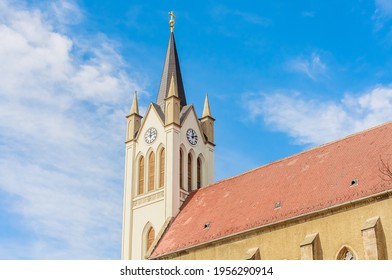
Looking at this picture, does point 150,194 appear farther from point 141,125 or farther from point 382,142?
point 382,142

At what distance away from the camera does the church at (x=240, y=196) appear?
85.3 feet

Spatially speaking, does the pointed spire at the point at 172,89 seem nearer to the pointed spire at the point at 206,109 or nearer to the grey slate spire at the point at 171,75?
the grey slate spire at the point at 171,75

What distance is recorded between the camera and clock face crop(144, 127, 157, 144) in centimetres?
4075

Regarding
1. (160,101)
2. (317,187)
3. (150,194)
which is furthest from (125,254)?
(317,187)

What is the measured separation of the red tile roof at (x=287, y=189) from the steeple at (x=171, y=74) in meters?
8.31

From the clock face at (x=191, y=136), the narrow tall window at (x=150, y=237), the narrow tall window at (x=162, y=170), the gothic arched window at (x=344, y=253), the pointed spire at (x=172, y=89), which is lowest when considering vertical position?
the gothic arched window at (x=344, y=253)

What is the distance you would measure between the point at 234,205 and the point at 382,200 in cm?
950

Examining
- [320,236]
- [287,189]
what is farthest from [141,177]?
[320,236]

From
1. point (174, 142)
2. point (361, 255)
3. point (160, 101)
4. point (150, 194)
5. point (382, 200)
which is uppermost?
point (160, 101)

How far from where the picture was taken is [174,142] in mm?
39312

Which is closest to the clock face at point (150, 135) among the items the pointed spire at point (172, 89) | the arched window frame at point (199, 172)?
the pointed spire at point (172, 89)

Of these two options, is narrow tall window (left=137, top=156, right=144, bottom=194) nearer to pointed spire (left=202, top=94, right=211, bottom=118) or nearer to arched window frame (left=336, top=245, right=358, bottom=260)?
pointed spire (left=202, top=94, right=211, bottom=118)

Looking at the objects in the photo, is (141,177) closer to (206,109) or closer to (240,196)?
(206,109)

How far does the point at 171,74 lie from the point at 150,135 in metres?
4.85
